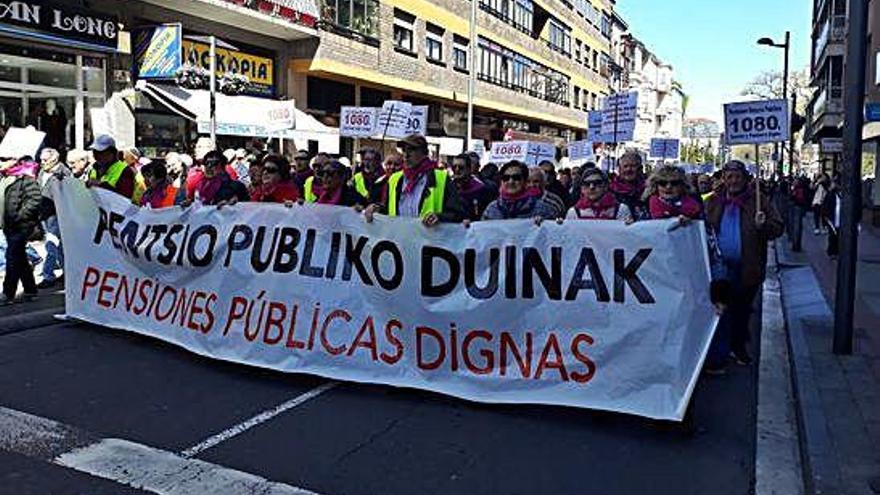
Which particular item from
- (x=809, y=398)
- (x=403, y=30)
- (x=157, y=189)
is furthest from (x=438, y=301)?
(x=403, y=30)

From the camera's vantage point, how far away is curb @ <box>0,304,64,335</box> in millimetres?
8008

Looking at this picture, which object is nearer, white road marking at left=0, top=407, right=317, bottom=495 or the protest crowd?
white road marking at left=0, top=407, right=317, bottom=495

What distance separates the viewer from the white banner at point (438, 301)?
546cm

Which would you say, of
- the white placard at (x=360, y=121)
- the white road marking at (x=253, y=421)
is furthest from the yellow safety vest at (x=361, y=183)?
the white placard at (x=360, y=121)

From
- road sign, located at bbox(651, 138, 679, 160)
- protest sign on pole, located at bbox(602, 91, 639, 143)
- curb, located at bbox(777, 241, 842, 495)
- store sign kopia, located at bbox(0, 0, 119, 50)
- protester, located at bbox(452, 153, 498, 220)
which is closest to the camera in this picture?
curb, located at bbox(777, 241, 842, 495)

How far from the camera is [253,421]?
5.45 m

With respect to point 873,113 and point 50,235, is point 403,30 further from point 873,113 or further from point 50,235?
point 50,235

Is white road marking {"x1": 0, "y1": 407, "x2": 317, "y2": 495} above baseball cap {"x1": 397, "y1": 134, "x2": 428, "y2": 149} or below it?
below

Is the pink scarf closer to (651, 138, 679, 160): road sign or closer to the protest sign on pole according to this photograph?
the protest sign on pole

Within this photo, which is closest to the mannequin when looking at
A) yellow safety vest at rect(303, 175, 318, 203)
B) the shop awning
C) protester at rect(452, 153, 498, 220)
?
the shop awning

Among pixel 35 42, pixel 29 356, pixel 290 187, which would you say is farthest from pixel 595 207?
pixel 35 42

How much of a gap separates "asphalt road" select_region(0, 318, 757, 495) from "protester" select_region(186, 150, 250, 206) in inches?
67.2

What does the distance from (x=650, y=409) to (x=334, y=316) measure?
7.77 ft

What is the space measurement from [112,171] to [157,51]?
31.0 feet
